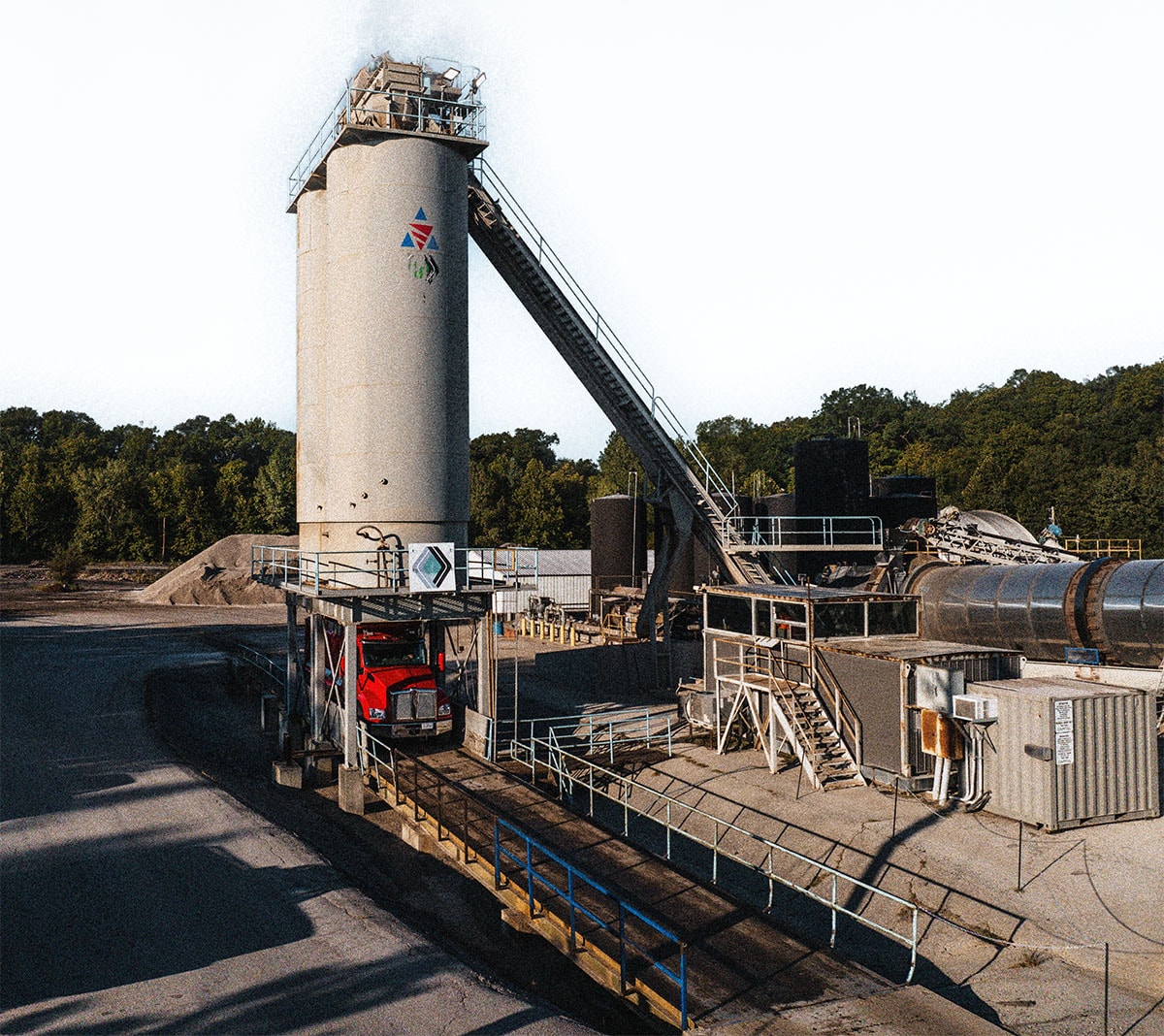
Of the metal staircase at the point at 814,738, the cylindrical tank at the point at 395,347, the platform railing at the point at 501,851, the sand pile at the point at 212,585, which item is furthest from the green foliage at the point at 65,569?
the metal staircase at the point at 814,738

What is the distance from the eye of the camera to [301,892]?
1734 centimetres

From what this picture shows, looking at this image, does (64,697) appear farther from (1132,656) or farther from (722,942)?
(1132,656)

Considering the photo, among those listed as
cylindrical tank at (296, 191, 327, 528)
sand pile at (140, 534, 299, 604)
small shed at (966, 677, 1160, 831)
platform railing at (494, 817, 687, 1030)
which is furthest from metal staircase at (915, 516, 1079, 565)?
sand pile at (140, 534, 299, 604)

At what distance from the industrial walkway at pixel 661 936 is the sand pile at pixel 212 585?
50403mm

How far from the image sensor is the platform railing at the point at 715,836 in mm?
15984

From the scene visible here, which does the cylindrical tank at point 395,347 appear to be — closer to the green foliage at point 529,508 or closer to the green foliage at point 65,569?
the green foliage at point 65,569

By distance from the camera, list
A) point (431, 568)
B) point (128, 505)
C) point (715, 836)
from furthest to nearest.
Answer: point (128, 505) → point (431, 568) → point (715, 836)

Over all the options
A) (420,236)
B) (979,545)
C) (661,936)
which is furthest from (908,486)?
(661,936)

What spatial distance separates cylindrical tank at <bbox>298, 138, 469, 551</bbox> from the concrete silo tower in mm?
27

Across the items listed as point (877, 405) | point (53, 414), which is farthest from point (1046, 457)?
point (53, 414)

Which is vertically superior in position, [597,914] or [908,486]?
[908,486]

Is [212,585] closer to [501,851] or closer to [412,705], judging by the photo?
[412,705]

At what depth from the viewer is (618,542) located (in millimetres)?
52438

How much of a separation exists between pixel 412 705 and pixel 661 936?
11.4 m
